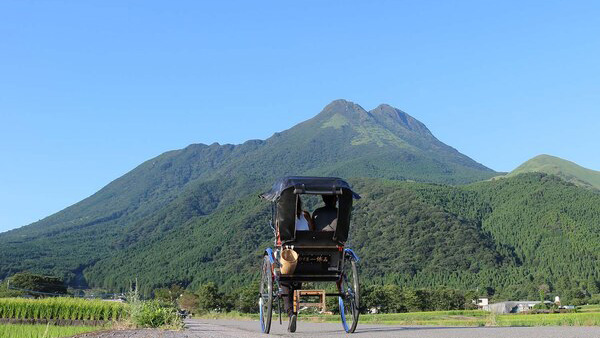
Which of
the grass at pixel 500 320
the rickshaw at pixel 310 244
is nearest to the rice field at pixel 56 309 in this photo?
the rickshaw at pixel 310 244

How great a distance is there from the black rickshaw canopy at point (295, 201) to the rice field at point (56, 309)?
8821 mm

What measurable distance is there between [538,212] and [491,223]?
499 inches

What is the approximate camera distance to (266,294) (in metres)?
11.6

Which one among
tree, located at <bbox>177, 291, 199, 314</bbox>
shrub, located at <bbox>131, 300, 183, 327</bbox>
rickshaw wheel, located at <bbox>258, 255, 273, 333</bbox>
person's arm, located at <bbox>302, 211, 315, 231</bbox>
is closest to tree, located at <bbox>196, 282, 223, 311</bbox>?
tree, located at <bbox>177, 291, 199, 314</bbox>

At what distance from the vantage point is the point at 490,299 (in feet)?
379

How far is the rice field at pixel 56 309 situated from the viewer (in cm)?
1789

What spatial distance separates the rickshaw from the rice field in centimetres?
830

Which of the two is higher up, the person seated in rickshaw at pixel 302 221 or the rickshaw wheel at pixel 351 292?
Result: the person seated in rickshaw at pixel 302 221

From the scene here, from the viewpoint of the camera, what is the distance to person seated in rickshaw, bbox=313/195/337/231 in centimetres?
1125

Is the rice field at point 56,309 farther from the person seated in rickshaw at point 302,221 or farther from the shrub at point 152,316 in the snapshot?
the person seated in rickshaw at point 302,221

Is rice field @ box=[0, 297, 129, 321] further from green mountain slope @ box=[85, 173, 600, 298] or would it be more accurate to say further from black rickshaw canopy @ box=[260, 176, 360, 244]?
green mountain slope @ box=[85, 173, 600, 298]

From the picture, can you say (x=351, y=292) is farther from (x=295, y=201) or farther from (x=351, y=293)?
(x=295, y=201)

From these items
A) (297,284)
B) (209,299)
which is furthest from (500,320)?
(209,299)

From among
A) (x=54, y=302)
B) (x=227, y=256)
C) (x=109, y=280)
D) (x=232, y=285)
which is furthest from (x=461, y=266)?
(x=54, y=302)
